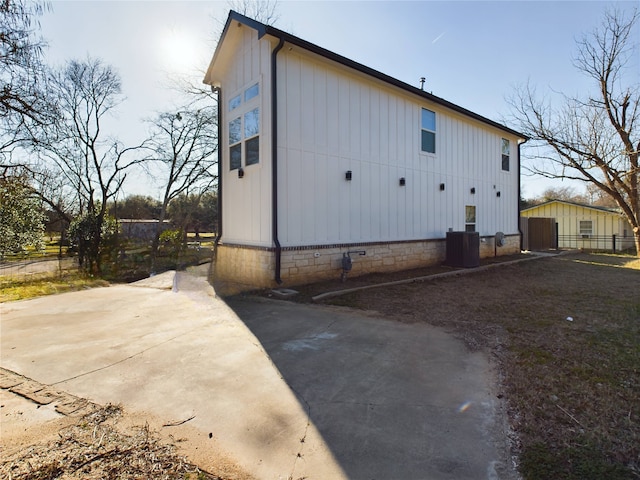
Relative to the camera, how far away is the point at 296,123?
7.72 m

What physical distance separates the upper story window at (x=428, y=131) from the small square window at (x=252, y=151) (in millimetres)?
5466

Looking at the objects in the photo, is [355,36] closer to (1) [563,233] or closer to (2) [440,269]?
(2) [440,269]

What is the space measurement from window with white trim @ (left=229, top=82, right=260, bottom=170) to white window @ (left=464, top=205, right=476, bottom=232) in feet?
27.1

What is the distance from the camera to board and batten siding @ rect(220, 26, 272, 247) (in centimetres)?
754

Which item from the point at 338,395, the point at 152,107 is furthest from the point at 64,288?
the point at 152,107

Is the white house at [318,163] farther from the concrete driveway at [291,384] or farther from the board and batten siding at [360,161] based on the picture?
the concrete driveway at [291,384]

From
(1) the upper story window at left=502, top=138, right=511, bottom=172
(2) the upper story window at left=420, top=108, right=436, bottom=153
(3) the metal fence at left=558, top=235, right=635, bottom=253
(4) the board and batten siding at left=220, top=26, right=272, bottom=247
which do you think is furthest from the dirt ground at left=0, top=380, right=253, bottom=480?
(3) the metal fence at left=558, top=235, right=635, bottom=253

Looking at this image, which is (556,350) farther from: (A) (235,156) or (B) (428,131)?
(B) (428,131)

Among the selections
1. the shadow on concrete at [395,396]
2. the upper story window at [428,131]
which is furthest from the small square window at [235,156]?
the upper story window at [428,131]

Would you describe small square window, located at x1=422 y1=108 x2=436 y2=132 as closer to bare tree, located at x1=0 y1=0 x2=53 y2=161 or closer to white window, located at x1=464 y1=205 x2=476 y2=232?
white window, located at x1=464 y1=205 x2=476 y2=232

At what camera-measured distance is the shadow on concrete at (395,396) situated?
200 centimetres

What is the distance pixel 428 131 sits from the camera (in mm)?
10953

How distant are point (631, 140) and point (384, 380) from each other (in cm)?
1925

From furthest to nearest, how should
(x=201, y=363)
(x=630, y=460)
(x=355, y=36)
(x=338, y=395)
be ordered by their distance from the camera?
(x=355, y=36) < (x=201, y=363) < (x=338, y=395) < (x=630, y=460)
